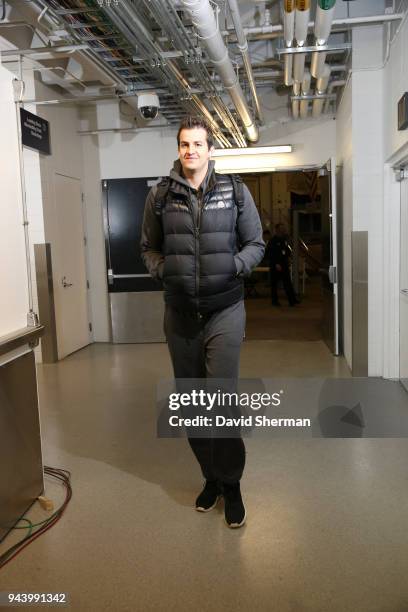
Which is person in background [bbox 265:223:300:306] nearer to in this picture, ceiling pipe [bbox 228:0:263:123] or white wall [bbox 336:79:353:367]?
white wall [bbox 336:79:353:367]

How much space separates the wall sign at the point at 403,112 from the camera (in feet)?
12.4

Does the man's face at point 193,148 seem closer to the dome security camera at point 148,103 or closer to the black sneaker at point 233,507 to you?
the black sneaker at point 233,507

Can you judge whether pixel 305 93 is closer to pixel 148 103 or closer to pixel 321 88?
pixel 321 88

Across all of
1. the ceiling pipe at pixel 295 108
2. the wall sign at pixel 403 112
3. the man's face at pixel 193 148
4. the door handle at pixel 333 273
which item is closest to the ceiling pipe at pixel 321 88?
the ceiling pipe at pixel 295 108

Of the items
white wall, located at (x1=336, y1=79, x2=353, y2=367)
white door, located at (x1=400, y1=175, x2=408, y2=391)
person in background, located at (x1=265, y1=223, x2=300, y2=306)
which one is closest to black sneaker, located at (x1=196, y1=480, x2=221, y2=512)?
white door, located at (x1=400, y1=175, x2=408, y2=391)

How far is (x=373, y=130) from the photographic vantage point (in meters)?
4.96

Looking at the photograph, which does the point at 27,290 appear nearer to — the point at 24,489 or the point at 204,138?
the point at 24,489

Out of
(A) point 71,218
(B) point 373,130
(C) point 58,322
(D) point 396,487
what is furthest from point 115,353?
(D) point 396,487

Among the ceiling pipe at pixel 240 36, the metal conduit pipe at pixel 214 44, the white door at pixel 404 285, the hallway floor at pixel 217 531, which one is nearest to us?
the hallway floor at pixel 217 531

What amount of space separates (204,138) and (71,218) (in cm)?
494

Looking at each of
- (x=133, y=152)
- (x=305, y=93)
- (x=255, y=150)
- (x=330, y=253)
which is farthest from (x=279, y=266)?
(x=305, y=93)

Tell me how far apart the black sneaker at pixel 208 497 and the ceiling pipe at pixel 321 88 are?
14.4 ft

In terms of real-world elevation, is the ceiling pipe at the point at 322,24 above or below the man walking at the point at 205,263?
above

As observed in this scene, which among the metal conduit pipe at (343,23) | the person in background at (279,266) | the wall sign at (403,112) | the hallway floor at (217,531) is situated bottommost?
the hallway floor at (217,531)
